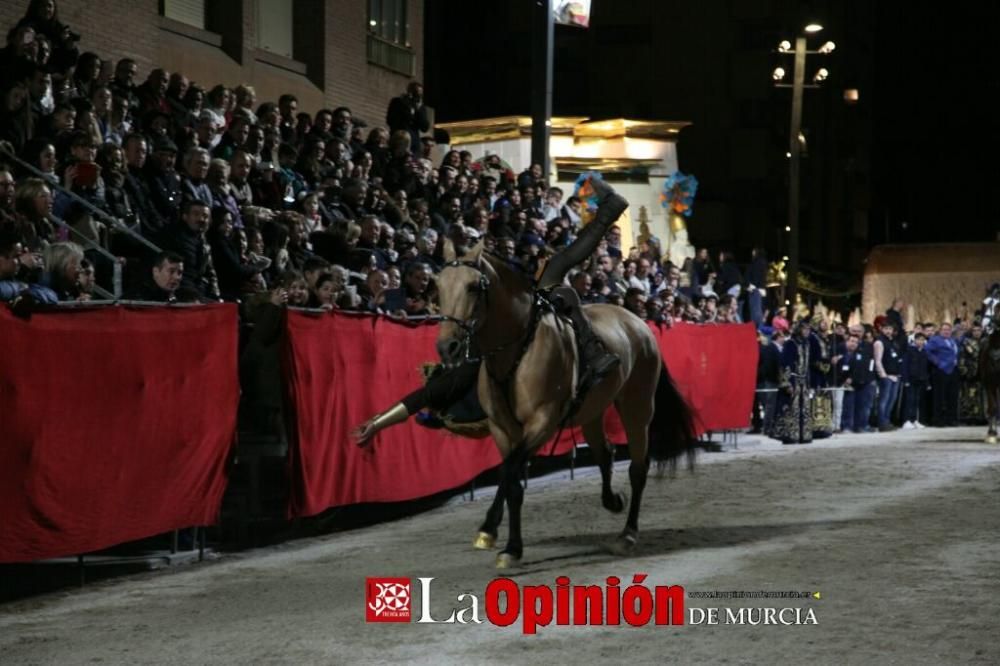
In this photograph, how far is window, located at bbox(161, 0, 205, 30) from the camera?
73.2 feet

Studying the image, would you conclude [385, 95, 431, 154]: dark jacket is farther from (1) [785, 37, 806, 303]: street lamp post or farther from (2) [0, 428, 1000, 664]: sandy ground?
(1) [785, 37, 806, 303]: street lamp post

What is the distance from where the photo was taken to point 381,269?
16391 millimetres

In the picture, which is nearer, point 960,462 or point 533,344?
point 533,344

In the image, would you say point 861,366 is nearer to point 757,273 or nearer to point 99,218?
point 757,273

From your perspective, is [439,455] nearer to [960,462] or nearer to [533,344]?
[533,344]

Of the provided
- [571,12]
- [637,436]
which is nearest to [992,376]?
[571,12]

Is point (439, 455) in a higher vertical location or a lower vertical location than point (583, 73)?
lower

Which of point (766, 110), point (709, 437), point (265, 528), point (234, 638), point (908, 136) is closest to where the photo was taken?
point (234, 638)

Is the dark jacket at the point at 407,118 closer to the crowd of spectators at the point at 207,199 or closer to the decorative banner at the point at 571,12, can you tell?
the crowd of spectators at the point at 207,199

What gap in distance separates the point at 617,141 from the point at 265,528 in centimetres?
2976

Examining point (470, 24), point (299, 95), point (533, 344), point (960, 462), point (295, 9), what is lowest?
point (960, 462)

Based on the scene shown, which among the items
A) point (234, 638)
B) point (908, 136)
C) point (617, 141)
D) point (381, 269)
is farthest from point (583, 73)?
point (234, 638)

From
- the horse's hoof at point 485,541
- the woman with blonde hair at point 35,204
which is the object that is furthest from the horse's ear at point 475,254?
the woman with blonde hair at point 35,204

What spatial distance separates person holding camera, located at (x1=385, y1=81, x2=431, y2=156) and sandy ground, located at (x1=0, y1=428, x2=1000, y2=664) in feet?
25.1
